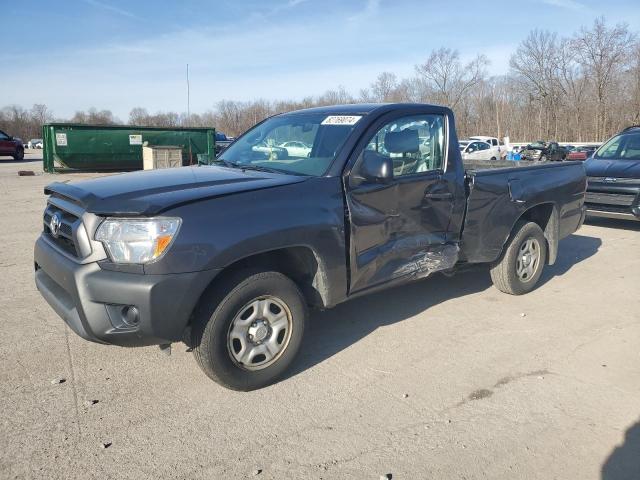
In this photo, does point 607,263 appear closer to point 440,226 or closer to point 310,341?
point 440,226

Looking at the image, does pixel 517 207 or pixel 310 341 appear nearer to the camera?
pixel 310 341

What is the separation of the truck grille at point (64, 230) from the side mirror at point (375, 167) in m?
1.89

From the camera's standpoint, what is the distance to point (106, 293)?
283cm

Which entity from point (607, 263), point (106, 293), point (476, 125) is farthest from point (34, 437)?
point (476, 125)

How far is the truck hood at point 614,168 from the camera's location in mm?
8796

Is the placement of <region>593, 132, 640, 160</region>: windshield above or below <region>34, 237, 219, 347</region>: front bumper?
above

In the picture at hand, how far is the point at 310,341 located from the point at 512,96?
70038mm

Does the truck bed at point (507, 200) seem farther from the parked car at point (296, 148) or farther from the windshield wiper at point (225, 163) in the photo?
the windshield wiper at point (225, 163)

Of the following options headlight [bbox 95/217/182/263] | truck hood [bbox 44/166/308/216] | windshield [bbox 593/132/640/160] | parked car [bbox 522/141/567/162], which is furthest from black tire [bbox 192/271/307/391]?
parked car [bbox 522/141/567/162]

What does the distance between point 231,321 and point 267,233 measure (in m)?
0.59

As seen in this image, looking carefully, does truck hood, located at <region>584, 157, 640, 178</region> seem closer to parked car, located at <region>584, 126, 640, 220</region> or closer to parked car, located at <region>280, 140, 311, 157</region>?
parked car, located at <region>584, 126, 640, 220</region>

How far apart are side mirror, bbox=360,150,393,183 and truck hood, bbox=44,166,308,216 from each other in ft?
1.53

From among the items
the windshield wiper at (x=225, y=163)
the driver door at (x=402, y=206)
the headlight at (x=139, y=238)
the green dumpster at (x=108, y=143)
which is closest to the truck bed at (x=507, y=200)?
the driver door at (x=402, y=206)

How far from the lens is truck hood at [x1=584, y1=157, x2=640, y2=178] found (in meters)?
8.80
